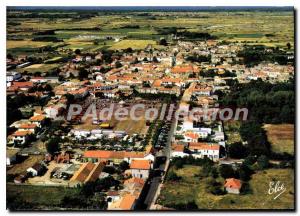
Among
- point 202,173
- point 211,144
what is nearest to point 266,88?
point 211,144

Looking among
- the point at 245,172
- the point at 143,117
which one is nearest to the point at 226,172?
the point at 245,172

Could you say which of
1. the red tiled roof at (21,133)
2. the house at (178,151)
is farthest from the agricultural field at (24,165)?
the house at (178,151)

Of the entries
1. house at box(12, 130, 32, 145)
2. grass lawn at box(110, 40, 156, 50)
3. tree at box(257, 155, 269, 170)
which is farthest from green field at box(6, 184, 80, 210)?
grass lawn at box(110, 40, 156, 50)

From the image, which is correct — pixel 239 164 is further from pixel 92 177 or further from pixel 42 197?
pixel 42 197

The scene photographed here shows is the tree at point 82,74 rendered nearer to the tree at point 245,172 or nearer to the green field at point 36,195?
the green field at point 36,195

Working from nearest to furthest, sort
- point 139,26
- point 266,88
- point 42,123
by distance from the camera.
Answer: point 42,123 → point 266,88 → point 139,26

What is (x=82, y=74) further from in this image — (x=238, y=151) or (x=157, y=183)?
(x=157, y=183)
